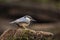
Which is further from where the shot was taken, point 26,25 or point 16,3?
point 16,3

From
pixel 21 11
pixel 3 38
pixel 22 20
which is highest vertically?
pixel 22 20

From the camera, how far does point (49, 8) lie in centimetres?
1452

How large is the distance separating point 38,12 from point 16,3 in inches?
63.1

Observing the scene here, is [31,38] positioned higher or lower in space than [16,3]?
higher

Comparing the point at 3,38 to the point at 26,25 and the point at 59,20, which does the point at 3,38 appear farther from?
the point at 59,20

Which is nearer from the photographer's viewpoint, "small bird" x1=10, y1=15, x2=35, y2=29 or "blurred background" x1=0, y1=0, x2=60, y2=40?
"small bird" x1=10, y1=15, x2=35, y2=29

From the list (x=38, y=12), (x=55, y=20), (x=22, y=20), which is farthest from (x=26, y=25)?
(x=38, y=12)

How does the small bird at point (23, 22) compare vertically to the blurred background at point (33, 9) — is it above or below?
above

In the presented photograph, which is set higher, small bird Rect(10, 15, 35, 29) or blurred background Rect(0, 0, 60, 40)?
small bird Rect(10, 15, 35, 29)

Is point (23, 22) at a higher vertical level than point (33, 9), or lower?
higher

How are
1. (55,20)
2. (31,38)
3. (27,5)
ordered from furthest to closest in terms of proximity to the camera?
1. (27,5)
2. (55,20)
3. (31,38)

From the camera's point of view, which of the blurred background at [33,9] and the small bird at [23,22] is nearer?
the small bird at [23,22]

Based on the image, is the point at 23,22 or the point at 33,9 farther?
the point at 33,9

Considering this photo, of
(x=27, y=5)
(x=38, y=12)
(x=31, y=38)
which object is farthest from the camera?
(x=27, y=5)
